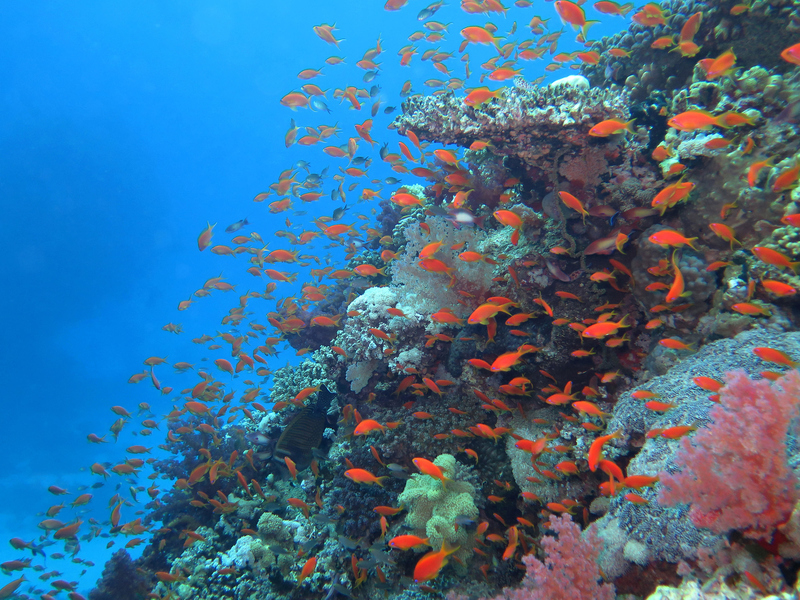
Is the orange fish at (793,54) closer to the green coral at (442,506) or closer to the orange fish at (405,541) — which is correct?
the green coral at (442,506)

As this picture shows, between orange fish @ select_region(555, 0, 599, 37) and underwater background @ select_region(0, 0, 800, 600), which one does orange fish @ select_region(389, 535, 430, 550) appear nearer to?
underwater background @ select_region(0, 0, 800, 600)

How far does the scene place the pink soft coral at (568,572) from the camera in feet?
7.80

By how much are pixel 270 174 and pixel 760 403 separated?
90648 mm

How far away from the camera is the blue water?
132 ft

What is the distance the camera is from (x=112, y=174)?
47.8 meters

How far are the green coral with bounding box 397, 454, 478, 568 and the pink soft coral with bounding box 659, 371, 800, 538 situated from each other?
97.7 inches

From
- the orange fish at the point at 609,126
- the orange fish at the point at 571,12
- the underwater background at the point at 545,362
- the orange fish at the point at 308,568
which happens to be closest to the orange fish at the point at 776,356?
the underwater background at the point at 545,362

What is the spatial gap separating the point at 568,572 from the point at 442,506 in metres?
1.91

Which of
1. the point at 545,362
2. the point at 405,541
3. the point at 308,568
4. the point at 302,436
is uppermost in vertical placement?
the point at 302,436

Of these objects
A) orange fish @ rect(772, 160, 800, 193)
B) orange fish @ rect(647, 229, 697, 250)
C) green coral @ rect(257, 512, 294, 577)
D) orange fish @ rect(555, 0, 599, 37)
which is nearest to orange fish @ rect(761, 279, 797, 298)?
orange fish @ rect(647, 229, 697, 250)

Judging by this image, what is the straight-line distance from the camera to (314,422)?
228 inches

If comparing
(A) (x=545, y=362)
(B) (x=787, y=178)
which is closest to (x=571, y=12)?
(B) (x=787, y=178)

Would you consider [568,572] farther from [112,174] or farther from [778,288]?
[112,174]

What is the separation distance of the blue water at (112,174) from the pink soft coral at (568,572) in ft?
106
